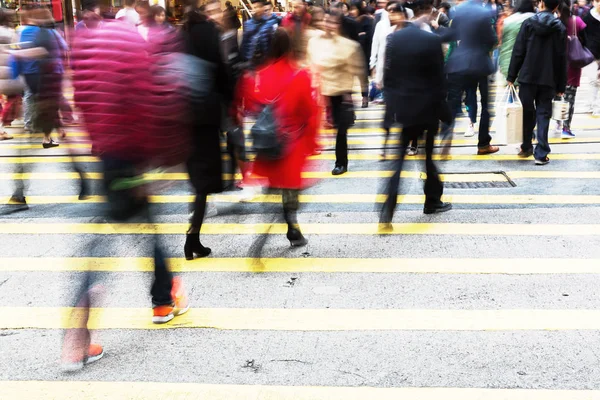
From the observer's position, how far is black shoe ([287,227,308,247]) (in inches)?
257

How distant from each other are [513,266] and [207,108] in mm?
2838

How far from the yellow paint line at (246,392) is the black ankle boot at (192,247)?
2208 mm

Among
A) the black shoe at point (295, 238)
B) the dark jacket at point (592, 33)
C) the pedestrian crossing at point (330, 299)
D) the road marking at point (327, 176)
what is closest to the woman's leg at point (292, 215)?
the black shoe at point (295, 238)

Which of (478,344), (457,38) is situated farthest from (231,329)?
(457,38)

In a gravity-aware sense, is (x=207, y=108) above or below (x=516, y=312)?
above

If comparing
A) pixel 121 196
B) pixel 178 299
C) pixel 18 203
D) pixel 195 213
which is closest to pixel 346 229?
pixel 195 213

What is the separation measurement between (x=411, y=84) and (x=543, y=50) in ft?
10.7

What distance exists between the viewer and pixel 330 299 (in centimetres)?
539

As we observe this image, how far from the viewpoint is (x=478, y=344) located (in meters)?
4.57

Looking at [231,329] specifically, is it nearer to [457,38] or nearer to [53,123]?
[53,123]

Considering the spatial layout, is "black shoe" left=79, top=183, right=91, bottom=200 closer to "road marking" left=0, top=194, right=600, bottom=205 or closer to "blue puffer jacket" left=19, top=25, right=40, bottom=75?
"road marking" left=0, top=194, right=600, bottom=205

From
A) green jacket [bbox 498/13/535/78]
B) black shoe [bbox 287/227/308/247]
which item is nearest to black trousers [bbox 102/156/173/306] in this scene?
black shoe [bbox 287/227/308/247]

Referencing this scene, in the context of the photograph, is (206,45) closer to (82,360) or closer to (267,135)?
(267,135)

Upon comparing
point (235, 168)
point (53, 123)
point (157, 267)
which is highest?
point (53, 123)
